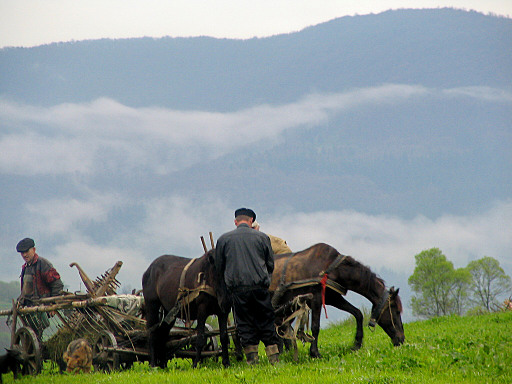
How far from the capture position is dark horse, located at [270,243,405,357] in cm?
1159

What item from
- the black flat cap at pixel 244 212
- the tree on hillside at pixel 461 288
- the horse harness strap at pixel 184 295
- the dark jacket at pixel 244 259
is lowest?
the tree on hillside at pixel 461 288

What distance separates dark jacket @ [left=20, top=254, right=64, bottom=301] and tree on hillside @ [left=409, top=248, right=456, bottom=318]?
49.5m

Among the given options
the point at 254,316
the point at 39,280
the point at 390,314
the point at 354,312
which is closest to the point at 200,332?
the point at 254,316

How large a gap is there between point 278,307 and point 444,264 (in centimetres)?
5189

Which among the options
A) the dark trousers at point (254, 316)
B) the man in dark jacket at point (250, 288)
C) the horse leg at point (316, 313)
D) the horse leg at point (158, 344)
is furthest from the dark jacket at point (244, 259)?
the horse leg at point (158, 344)

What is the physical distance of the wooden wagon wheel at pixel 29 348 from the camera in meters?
13.4

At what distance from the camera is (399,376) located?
8.70 metres

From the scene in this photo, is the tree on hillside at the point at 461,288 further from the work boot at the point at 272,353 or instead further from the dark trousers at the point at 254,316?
the dark trousers at the point at 254,316

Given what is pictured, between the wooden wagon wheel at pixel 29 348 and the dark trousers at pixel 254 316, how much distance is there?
542cm

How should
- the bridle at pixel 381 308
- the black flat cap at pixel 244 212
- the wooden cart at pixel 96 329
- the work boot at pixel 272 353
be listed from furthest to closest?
the wooden cart at pixel 96 329 < the bridle at pixel 381 308 < the black flat cap at pixel 244 212 < the work boot at pixel 272 353

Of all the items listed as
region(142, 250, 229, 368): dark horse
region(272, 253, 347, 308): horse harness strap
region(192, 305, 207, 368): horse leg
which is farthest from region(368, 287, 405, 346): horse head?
region(192, 305, 207, 368): horse leg

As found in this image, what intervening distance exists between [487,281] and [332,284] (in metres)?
51.0

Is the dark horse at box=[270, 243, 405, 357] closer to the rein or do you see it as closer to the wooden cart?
the rein

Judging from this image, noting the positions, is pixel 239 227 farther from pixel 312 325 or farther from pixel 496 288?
pixel 496 288
